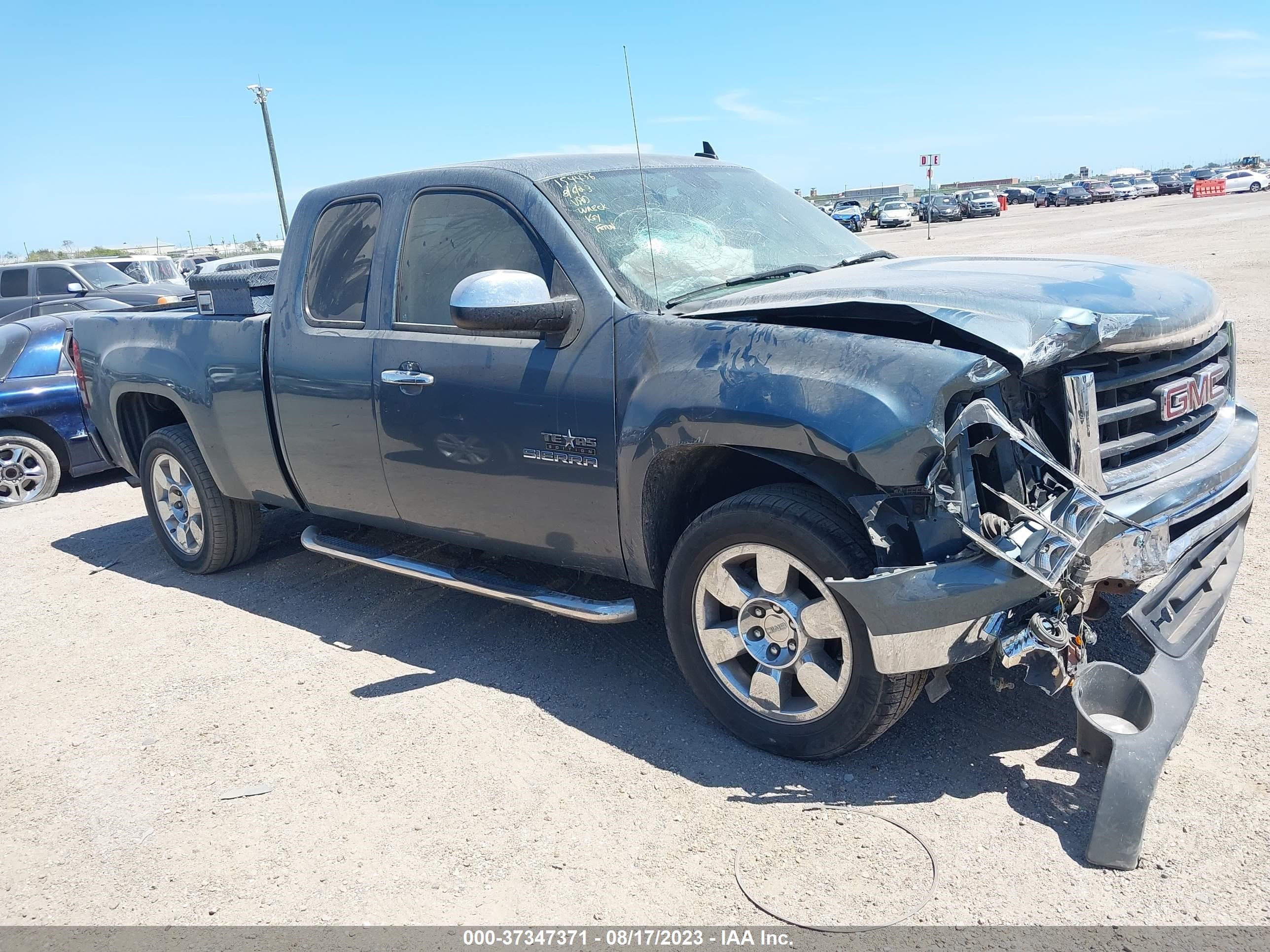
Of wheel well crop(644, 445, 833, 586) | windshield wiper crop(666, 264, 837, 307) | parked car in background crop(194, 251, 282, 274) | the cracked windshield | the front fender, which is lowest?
wheel well crop(644, 445, 833, 586)

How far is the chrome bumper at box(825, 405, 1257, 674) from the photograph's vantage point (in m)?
2.80

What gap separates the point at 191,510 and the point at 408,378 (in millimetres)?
2398

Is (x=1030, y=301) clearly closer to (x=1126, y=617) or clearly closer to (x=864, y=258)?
(x=1126, y=617)

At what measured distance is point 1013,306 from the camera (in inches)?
120

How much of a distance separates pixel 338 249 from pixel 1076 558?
3412 mm

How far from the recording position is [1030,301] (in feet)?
10.1

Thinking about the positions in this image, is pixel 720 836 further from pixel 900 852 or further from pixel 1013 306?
pixel 1013 306

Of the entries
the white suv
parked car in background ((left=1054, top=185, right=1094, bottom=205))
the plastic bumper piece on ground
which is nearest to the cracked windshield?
the plastic bumper piece on ground

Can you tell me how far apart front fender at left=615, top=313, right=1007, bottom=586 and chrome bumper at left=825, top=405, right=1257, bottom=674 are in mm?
296

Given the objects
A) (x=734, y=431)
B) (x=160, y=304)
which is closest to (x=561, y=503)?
(x=734, y=431)

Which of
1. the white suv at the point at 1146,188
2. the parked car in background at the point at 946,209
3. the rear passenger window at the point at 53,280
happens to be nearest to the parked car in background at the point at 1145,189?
Answer: the white suv at the point at 1146,188

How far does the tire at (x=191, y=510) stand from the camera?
18.5 feet

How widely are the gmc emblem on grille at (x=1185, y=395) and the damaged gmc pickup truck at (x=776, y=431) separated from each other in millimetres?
13

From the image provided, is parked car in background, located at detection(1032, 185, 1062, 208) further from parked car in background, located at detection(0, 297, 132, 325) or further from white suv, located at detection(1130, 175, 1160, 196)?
parked car in background, located at detection(0, 297, 132, 325)
